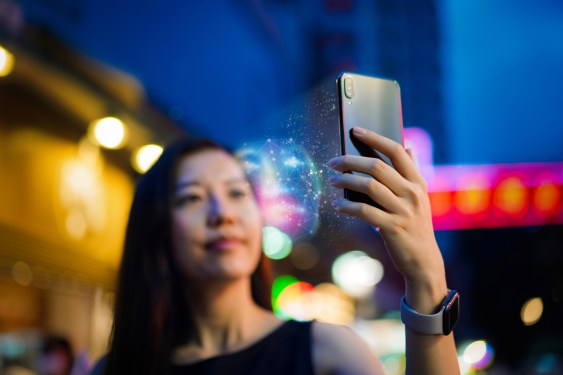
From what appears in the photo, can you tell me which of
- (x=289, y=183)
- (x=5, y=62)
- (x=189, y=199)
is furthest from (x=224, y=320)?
(x=5, y=62)

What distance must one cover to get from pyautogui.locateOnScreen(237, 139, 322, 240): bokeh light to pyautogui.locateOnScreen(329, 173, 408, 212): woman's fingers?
0.45ft

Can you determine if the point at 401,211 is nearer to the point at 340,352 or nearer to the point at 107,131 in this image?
the point at 340,352

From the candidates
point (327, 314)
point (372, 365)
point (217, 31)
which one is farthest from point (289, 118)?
point (327, 314)

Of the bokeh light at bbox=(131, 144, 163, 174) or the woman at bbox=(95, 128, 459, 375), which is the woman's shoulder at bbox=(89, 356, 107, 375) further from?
the bokeh light at bbox=(131, 144, 163, 174)

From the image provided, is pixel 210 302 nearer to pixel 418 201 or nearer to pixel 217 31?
pixel 418 201

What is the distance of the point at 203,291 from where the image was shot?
192cm

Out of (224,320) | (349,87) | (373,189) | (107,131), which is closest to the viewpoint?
(373,189)

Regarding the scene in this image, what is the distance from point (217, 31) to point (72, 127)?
15.9 ft

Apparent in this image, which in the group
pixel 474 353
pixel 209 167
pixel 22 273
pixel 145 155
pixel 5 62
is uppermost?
pixel 145 155

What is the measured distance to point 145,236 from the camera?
2002mm

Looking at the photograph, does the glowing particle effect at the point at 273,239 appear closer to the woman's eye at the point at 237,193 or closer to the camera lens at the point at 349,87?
the woman's eye at the point at 237,193

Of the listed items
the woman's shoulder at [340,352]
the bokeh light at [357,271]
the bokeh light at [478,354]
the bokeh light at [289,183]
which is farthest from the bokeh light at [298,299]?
the bokeh light at [289,183]

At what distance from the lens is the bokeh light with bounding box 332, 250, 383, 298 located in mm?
22312

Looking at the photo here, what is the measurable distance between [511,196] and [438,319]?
10959mm
